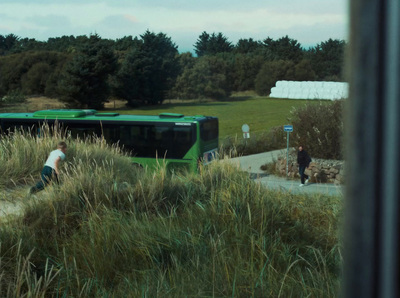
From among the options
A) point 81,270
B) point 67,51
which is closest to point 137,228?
point 81,270

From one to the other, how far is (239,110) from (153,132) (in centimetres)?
3866

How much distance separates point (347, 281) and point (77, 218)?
6421mm

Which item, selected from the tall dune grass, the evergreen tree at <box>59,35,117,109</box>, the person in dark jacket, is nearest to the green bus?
the person in dark jacket

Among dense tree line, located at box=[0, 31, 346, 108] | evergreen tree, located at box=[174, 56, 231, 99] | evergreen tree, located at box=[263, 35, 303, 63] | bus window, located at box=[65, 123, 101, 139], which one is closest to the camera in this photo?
bus window, located at box=[65, 123, 101, 139]

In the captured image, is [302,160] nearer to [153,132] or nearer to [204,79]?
[153,132]

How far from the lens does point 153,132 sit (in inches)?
766

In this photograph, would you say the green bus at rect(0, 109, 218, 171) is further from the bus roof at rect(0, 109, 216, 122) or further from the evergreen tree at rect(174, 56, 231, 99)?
the evergreen tree at rect(174, 56, 231, 99)

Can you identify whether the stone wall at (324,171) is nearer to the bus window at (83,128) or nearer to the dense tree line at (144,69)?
the bus window at (83,128)

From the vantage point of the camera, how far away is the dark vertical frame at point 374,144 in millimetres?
934

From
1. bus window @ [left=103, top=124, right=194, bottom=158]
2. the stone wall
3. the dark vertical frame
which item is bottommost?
the stone wall

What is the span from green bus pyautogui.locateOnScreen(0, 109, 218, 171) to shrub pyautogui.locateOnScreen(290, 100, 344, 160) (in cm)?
388

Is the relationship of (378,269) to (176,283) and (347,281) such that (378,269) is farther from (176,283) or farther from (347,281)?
(176,283)

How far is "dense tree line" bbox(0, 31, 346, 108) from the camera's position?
4919 centimetres

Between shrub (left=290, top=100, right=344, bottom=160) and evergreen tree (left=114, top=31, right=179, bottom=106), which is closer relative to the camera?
shrub (left=290, top=100, right=344, bottom=160)
